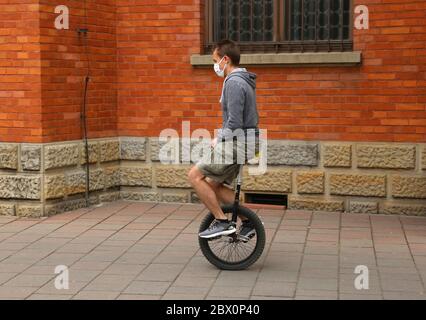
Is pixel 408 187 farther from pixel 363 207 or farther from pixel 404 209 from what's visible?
pixel 363 207

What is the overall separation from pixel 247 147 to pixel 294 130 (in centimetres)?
281

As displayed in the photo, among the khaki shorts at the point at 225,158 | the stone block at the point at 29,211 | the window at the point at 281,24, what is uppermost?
the window at the point at 281,24

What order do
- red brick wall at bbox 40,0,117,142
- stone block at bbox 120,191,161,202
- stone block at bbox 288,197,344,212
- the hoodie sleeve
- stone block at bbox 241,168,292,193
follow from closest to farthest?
the hoodie sleeve < red brick wall at bbox 40,0,117,142 < stone block at bbox 288,197,344,212 < stone block at bbox 241,168,292,193 < stone block at bbox 120,191,161,202

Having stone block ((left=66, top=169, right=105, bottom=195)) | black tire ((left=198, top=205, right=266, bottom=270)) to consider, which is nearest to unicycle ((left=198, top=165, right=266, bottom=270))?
black tire ((left=198, top=205, right=266, bottom=270))

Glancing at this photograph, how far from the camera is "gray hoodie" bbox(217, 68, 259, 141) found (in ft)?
20.1

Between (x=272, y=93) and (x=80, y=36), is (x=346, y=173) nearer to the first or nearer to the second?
(x=272, y=93)

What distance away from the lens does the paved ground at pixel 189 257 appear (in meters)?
5.75

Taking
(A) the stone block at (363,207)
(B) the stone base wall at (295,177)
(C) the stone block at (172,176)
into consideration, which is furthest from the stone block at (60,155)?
(A) the stone block at (363,207)

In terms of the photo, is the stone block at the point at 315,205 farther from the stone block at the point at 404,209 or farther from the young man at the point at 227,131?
the young man at the point at 227,131

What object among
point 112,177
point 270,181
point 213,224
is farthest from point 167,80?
point 213,224

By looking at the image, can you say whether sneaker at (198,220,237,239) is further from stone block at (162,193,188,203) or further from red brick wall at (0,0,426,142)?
stone block at (162,193,188,203)

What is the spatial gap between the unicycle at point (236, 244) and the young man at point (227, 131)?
0.06 metres

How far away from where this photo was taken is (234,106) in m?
6.12

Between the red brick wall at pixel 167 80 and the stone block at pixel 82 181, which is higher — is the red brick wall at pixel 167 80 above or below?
above
